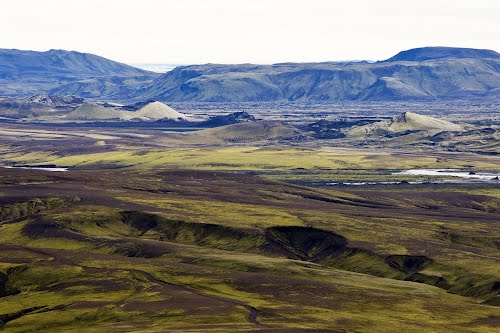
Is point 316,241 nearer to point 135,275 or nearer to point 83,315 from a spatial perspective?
point 135,275

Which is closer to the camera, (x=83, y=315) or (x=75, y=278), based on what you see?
(x=83, y=315)


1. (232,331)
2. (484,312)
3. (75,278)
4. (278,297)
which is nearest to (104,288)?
(75,278)

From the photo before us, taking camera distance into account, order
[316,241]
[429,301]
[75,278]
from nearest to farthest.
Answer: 1. [429,301]
2. [75,278]
3. [316,241]

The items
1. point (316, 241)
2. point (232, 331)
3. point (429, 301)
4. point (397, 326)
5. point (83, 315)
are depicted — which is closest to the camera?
point (232, 331)

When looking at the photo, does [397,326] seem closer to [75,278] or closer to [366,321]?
[366,321]

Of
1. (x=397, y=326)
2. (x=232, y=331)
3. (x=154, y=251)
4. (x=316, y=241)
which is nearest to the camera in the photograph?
(x=232, y=331)

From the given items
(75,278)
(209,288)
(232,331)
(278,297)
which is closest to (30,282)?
(75,278)

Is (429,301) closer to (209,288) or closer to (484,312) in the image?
(484,312)

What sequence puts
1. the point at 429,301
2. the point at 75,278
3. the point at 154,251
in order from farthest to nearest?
the point at 154,251 → the point at 75,278 → the point at 429,301

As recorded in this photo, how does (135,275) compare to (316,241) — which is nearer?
(135,275)
